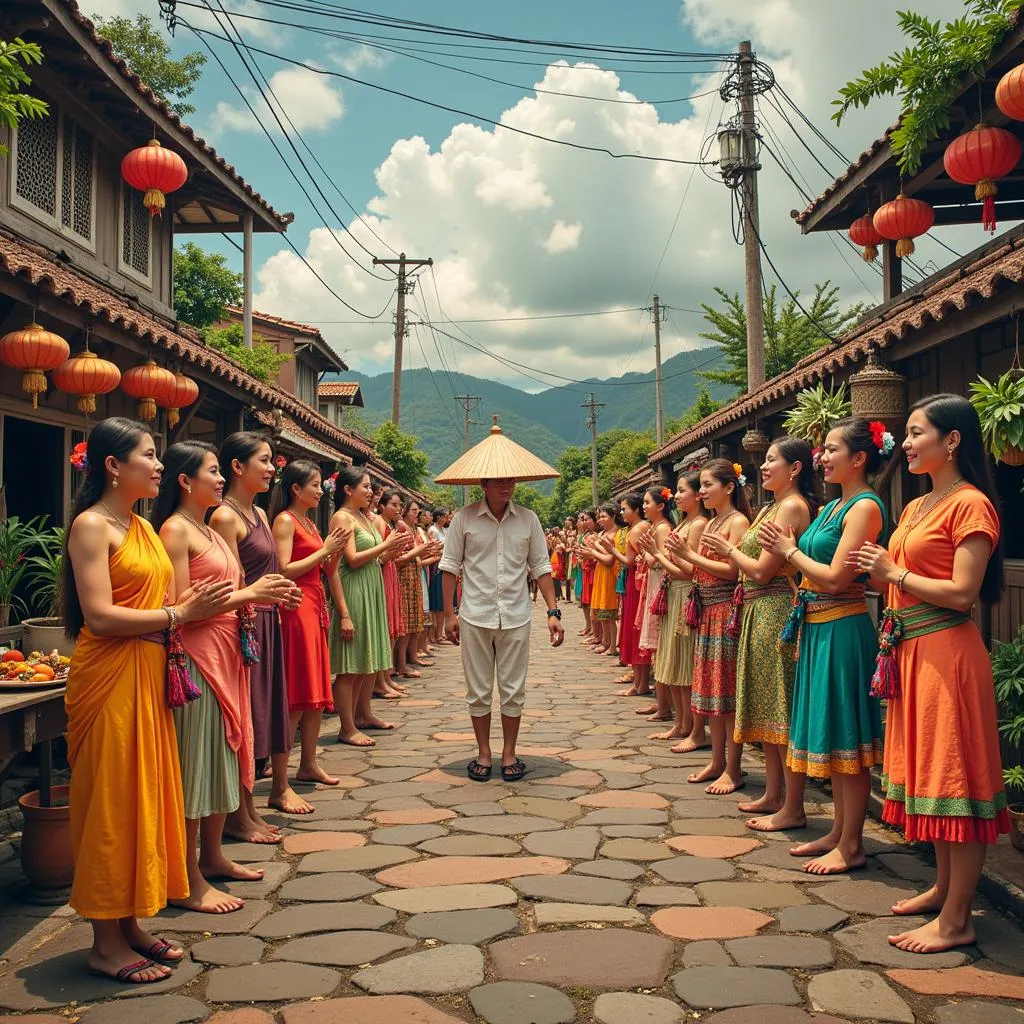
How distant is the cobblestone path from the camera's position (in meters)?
3.32

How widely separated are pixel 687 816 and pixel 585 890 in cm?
147

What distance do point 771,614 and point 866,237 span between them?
771 centimetres

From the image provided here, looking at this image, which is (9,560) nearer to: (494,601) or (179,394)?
(179,394)

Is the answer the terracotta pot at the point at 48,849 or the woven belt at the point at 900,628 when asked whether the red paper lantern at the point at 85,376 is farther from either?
the woven belt at the point at 900,628

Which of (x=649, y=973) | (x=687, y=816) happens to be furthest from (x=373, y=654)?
(x=649, y=973)

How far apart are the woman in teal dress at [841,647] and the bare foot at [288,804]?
9.50 ft

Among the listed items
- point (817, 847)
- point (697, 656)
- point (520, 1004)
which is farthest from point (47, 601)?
point (817, 847)

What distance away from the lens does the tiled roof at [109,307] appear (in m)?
6.21

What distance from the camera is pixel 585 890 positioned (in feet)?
14.7

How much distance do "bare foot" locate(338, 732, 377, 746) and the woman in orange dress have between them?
4717 millimetres

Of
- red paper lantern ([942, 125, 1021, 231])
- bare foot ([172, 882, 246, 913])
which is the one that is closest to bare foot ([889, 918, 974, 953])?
bare foot ([172, 882, 246, 913])

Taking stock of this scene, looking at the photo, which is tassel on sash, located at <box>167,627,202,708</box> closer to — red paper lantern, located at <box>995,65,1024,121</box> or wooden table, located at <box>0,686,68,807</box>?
wooden table, located at <box>0,686,68,807</box>

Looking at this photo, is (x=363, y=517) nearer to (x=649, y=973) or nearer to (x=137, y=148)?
(x=649, y=973)

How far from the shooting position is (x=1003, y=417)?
202 inches
